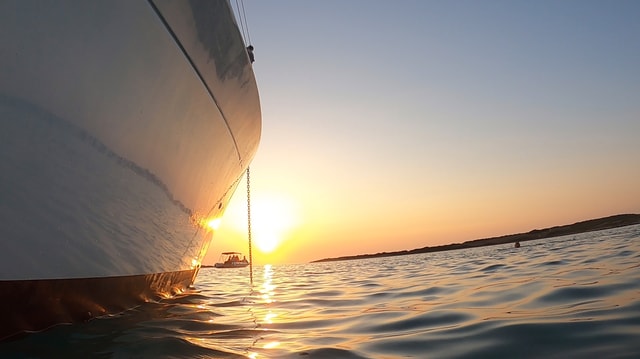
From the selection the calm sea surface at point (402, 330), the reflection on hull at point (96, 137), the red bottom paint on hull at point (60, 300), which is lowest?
the calm sea surface at point (402, 330)

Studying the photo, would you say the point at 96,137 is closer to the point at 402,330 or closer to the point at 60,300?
the point at 60,300

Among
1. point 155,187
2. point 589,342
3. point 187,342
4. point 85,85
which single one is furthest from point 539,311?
point 85,85

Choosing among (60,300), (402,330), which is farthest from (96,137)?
(402,330)

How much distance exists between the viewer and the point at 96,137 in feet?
8.71

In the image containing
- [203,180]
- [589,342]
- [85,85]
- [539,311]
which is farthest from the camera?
[203,180]

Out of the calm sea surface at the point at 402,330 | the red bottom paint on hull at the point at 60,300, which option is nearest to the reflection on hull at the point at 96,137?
the red bottom paint on hull at the point at 60,300

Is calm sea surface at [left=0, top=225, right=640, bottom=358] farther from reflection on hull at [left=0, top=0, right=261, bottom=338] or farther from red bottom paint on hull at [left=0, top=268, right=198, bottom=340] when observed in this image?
reflection on hull at [left=0, top=0, right=261, bottom=338]

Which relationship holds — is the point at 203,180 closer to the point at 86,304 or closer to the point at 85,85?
the point at 86,304

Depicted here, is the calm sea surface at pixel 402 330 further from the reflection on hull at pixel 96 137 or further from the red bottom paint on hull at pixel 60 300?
the reflection on hull at pixel 96 137

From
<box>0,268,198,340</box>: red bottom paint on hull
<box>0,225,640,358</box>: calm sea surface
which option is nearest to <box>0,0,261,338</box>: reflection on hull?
<box>0,268,198,340</box>: red bottom paint on hull

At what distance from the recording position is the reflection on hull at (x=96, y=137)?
2.18m

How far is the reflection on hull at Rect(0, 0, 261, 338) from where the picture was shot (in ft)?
7.15

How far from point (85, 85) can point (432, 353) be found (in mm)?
2399

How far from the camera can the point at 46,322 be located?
2857mm
